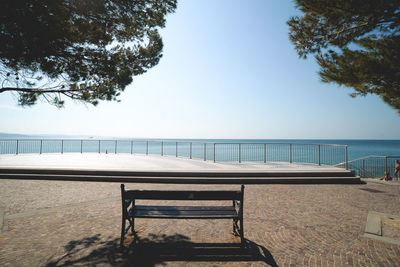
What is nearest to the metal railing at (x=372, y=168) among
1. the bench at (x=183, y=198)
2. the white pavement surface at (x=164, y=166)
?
the white pavement surface at (x=164, y=166)

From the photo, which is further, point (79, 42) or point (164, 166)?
point (164, 166)

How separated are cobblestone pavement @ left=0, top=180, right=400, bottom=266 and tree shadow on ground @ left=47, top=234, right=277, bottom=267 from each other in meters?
0.02

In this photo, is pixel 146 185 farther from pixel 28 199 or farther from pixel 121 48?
pixel 121 48

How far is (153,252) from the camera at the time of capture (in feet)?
10.7

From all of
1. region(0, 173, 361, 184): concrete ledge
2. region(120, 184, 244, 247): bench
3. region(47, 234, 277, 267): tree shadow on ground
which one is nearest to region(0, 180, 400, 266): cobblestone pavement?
region(47, 234, 277, 267): tree shadow on ground

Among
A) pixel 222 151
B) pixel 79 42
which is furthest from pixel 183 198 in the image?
pixel 222 151

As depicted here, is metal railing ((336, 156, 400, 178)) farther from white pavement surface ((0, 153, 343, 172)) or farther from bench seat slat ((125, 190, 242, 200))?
bench seat slat ((125, 190, 242, 200))

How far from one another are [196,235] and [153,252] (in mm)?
960

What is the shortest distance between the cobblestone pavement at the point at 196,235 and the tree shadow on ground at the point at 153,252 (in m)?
0.02

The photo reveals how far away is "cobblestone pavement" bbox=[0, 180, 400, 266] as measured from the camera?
307 cm

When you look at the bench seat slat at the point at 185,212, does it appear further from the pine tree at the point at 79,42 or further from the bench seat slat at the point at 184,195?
the pine tree at the point at 79,42

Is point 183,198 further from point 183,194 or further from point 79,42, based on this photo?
point 79,42

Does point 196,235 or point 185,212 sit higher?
point 185,212

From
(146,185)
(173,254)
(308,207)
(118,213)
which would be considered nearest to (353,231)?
(308,207)
